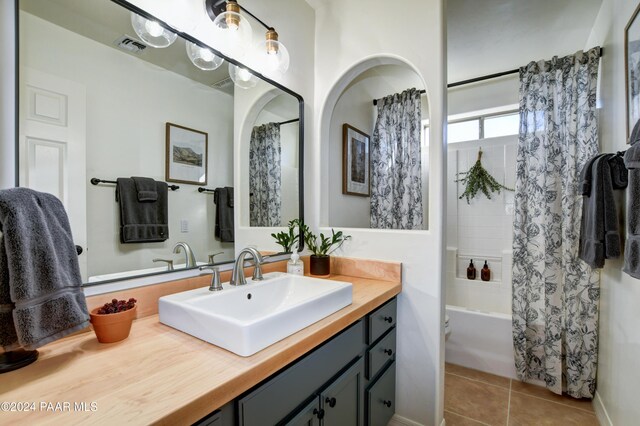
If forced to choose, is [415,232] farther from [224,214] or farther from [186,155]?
[186,155]

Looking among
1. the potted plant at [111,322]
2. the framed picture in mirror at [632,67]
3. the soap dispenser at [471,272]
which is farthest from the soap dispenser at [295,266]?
the soap dispenser at [471,272]

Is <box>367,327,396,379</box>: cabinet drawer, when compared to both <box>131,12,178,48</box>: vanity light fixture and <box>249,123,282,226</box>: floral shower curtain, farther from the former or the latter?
<box>131,12,178,48</box>: vanity light fixture

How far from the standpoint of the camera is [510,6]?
1898 millimetres

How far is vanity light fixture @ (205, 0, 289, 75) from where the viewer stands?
124cm

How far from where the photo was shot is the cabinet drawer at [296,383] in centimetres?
75

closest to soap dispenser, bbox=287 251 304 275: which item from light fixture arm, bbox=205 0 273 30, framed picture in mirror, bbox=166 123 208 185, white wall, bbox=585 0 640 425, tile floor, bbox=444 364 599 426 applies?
framed picture in mirror, bbox=166 123 208 185

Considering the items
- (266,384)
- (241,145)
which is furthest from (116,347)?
(241,145)

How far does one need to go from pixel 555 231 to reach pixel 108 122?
2749 mm

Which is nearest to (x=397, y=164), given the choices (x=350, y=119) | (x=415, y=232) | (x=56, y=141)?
(x=350, y=119)

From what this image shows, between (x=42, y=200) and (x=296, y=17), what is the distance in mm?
1685

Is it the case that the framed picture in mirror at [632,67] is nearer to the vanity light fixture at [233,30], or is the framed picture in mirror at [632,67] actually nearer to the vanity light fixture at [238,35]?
the vanity light fixture at [238,35]

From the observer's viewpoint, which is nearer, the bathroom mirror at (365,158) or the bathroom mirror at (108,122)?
the bathroom mirror at (108,122)

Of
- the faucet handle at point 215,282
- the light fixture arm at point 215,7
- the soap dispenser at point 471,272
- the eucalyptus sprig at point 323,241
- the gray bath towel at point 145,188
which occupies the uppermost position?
the light fixture arm at point 215,7

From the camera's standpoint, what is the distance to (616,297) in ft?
5.20
